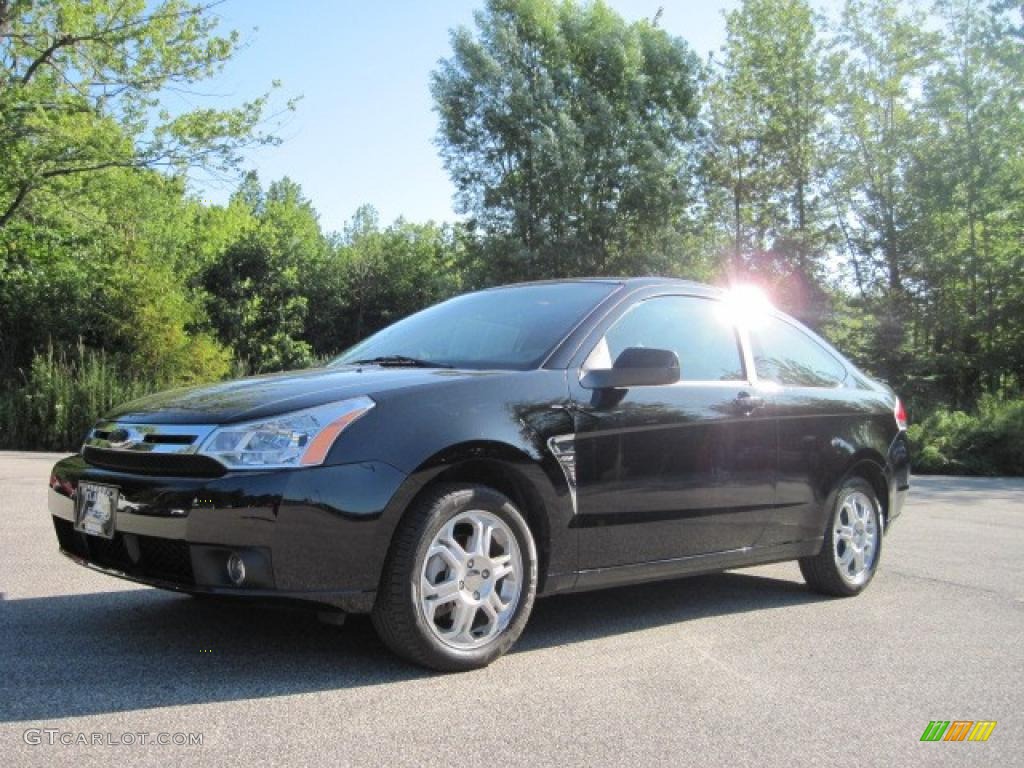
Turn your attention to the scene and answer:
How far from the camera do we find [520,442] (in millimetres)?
3926

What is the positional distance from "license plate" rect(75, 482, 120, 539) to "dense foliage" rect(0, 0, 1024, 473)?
18.4 m

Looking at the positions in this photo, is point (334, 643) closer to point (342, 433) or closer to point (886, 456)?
point (342, 433)

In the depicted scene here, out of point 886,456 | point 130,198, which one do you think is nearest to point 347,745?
point 886,456

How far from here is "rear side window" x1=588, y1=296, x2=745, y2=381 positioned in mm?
4664

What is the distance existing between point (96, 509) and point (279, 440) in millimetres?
867

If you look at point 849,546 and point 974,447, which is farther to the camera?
point 974,447

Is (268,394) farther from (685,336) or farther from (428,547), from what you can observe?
(685,336)

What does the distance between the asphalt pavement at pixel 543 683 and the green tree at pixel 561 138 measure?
2781cm

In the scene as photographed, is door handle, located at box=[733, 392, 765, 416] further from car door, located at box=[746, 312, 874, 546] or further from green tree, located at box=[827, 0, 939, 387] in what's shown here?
green tree, located at box=[827, 0, 939, 387]

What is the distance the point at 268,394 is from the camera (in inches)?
151

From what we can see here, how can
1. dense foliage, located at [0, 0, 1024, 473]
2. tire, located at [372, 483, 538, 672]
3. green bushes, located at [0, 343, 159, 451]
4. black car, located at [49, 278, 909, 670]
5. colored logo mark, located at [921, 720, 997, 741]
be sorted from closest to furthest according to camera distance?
1. colored logo mark, located at [921, 720, 997, 741]
2. black car, located at [49, 278, 909, 670]
3. tire, located at [372, 483, 538, 672]
4. green bushes, located at [0, 343, 159, 451]
5. dense foliage, located at [0, 0, 1024, 473]
